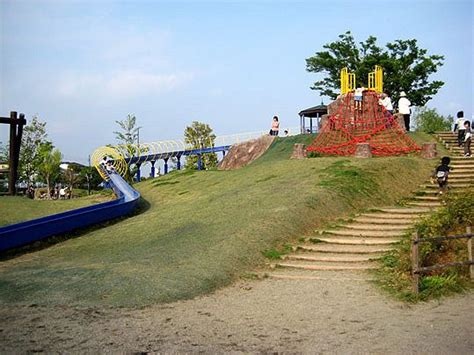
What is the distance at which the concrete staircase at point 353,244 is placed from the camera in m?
9.76

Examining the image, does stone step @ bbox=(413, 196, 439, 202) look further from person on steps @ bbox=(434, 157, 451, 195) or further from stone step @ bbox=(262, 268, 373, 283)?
stone step @ bbox=(262, 268, 373, 283)

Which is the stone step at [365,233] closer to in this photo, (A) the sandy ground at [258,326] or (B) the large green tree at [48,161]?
(A) the sandy ground at [258,326]

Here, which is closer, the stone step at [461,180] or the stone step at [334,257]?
the stone step at [334,257]

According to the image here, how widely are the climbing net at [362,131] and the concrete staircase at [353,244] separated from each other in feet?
21.7

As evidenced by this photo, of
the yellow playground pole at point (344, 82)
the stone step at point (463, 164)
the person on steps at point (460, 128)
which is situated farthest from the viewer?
the yellow playground pole at point (344, 82)

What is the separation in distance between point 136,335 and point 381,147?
16615 millimetres

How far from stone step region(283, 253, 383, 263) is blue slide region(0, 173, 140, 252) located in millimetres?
6535

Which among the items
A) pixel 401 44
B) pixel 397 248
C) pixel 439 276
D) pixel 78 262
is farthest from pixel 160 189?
pixel 401 44

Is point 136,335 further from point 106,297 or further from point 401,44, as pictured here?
point 401,44

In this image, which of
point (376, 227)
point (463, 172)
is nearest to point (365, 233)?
point (376, 227)

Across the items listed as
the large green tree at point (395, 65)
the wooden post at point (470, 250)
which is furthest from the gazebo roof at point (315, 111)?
the wooden post at point (470, 250)

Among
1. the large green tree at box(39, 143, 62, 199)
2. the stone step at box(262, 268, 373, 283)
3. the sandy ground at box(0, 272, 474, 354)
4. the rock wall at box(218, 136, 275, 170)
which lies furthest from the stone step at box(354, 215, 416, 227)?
the large green tree at box(39, 143, 62, 199)

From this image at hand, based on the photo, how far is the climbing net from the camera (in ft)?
69.3

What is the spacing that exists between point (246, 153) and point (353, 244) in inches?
671
